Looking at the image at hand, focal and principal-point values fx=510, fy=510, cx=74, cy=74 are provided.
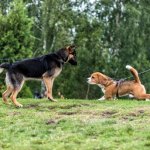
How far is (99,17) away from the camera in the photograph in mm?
37562

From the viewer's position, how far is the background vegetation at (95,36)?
35812mm

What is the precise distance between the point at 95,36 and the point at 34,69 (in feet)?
73.2

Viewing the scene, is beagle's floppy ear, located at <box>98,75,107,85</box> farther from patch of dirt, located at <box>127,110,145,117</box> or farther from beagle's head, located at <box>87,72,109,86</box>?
patch of dirt, located at <box>127,110,145,117</box>

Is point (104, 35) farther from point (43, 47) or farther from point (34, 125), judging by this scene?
point (34, 125)

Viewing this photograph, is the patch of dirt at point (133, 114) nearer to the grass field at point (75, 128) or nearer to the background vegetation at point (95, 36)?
the grass field at point (75, 128)

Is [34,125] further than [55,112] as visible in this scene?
No

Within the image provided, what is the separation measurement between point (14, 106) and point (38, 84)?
27.6m

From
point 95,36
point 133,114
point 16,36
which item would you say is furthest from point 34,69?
point 95,36

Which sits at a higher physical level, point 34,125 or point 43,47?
point 43,47

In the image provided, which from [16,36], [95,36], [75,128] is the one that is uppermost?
[95,36]

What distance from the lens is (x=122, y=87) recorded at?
15.2m

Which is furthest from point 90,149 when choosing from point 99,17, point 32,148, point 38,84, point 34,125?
point 38,84

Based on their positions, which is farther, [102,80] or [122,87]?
[102,80]

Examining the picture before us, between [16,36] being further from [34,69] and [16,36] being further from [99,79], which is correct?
[34,69]
